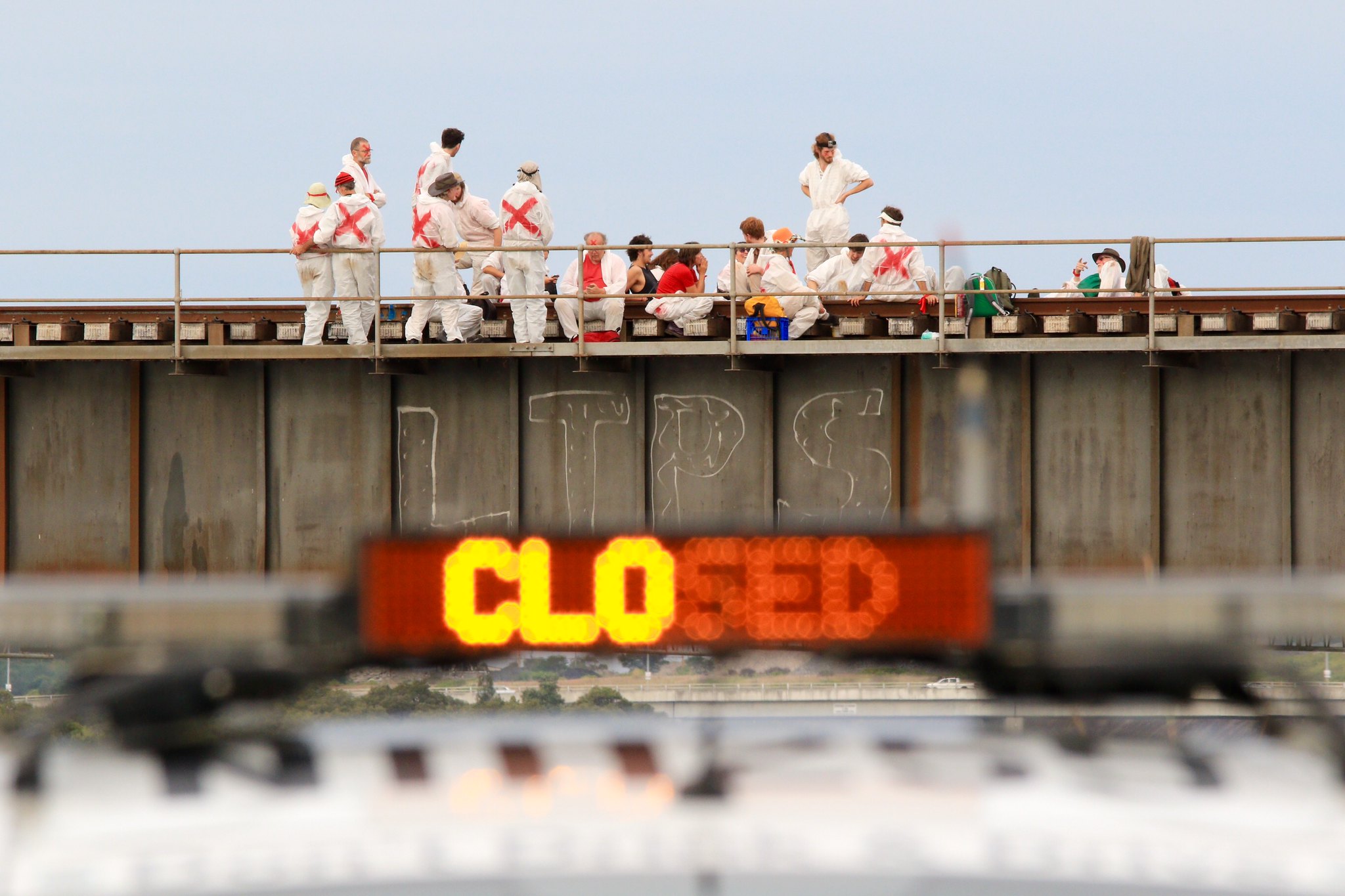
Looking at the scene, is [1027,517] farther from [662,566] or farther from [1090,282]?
[662,566]

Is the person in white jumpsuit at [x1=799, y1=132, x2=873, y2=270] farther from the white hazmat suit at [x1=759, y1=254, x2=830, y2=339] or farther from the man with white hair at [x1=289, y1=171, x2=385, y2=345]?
the man with white hair at [x1=289, y1=171, x2=385, y2=345]

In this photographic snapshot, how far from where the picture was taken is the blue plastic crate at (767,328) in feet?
59.3

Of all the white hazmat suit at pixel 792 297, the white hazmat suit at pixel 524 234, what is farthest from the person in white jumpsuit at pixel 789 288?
the white hazmat suit at pixel 524 234

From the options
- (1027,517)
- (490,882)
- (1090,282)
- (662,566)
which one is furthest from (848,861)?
(1090,282)

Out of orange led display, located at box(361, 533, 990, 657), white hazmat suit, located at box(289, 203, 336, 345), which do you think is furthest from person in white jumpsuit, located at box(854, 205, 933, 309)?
orange led display, located at box(361, 533, 990, 657)

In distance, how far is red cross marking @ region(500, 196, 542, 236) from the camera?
18594 millimetres

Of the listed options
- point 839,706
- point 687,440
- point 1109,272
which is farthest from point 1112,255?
point 839,706

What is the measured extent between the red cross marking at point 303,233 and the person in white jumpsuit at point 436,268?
1.16 m

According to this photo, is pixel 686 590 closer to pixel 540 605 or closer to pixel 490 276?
pixel 540 605

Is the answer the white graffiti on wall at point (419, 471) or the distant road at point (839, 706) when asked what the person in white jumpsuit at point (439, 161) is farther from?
the distant road at point (839, 706)

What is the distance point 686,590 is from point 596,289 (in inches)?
618

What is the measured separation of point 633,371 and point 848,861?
16.2 m

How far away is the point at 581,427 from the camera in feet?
61.5

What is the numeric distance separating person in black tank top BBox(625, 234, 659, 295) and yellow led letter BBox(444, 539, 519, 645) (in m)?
15.6
